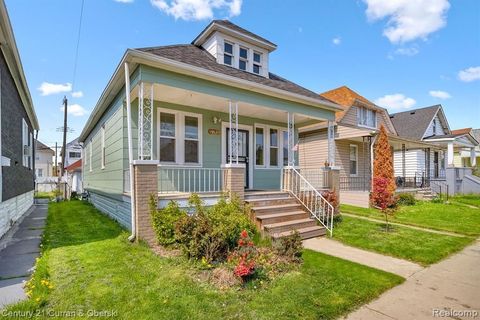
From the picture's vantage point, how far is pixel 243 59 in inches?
406

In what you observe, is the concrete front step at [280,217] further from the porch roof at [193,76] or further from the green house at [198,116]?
the porch roof at [193,76]

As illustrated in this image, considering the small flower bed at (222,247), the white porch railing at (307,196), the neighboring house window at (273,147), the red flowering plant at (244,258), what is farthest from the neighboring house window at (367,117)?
the red flowering plant at (244,258)

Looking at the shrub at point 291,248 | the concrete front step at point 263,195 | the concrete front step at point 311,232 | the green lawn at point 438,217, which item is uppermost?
the concrete front step at point 263,195

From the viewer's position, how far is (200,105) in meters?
8.81

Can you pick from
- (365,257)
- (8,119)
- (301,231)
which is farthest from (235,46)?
(365,257)

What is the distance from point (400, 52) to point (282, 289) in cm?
1641

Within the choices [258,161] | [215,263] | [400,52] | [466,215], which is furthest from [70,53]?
[466,215]

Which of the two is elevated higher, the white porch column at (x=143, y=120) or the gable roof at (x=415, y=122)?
the gable roof at (x=415, y=122)

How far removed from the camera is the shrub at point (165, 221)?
580 cm

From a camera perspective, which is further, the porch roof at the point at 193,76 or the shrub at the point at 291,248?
the porch roof at the point at 193,76

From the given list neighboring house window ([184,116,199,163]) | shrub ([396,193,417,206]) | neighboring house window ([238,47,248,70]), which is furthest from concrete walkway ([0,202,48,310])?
shrub ([396,193,417,206])

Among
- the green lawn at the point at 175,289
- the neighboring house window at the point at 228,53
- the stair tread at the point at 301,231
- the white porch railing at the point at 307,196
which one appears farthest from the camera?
the neighboring house window at the point at 228,53

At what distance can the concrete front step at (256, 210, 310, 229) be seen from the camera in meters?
6.84

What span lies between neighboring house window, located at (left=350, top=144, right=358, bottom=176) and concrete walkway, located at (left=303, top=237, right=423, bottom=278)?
1062 cm
